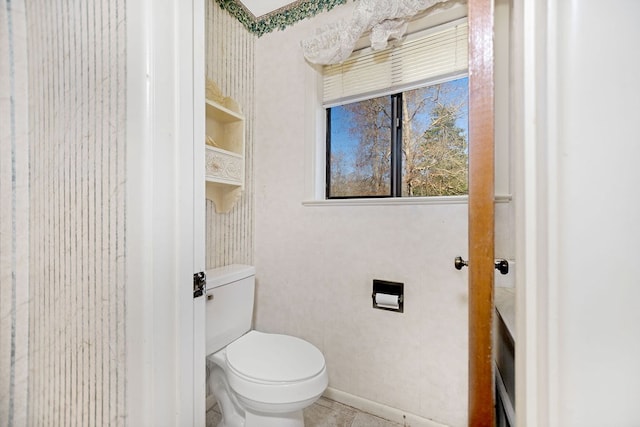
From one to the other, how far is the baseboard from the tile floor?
0.8 inches

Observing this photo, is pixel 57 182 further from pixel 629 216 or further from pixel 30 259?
pixel 629 216

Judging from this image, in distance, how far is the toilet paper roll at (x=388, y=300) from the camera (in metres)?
1.30

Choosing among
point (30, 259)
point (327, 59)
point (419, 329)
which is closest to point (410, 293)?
point (419, 329)

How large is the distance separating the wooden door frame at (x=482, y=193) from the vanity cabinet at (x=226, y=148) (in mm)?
1215

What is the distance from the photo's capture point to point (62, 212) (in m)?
0.77

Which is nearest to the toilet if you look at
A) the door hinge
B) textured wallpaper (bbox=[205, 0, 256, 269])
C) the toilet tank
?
the toilet tank

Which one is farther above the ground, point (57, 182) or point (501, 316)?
point (57, 182)

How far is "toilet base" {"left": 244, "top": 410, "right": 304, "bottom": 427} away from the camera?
106 centimetres

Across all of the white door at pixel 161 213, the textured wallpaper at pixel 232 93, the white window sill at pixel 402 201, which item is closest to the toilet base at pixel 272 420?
the white door at pixel 161 213

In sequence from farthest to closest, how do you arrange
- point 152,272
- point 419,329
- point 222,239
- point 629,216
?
point 222,239
point 419,329
point 152,272
point 629,216

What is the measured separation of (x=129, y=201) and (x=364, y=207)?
107 cm

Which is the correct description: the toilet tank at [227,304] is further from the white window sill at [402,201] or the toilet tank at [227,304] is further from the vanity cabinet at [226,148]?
the white window sill at [402,201]

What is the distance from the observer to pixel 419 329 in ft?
4.22

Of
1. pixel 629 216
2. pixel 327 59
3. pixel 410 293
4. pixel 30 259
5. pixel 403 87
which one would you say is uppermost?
pixel 327 59
